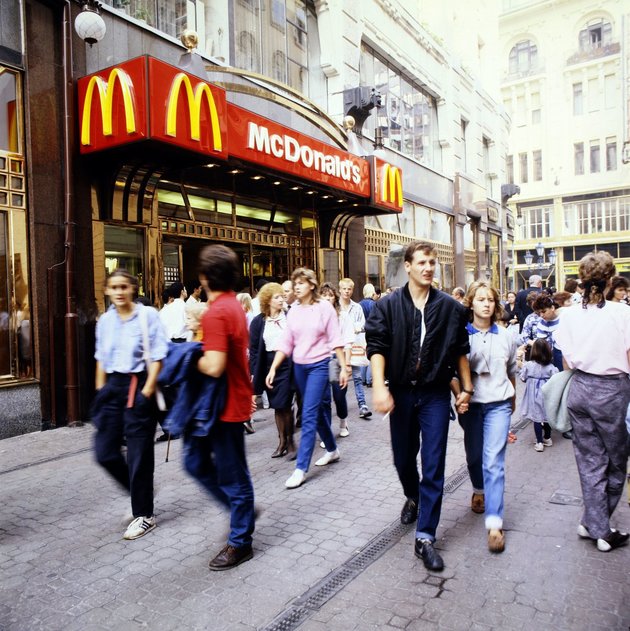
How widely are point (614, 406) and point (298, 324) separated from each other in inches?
107

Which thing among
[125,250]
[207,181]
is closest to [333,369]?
[125,250]

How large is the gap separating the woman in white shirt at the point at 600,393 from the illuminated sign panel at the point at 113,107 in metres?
5.50

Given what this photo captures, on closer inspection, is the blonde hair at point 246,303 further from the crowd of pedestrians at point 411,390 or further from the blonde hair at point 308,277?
the crowd of pedestrians at point 411,390

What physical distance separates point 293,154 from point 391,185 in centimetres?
375

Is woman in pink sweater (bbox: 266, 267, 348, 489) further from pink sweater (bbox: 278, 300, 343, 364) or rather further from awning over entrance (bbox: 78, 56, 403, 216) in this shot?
awning over entrance (bbox: 78, 56, 403, 216)

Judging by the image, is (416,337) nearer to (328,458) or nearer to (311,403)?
(311,403)

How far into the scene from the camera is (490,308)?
12.7 feet

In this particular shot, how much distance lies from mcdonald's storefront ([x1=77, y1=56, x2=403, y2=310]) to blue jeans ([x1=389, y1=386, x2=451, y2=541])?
16.7 feet

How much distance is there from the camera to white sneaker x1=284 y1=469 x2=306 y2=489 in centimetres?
486

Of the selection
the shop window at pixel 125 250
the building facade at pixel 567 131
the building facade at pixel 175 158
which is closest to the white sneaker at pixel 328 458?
the building facade at pixel 175 158

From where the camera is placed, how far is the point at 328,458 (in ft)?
18.1

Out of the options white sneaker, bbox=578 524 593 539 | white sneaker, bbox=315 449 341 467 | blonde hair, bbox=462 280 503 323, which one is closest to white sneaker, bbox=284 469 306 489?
white sneaker, bbox=315 449 341 467

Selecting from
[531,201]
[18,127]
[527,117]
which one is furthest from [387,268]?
[527,117]

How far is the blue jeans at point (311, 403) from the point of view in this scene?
16.3 feet
